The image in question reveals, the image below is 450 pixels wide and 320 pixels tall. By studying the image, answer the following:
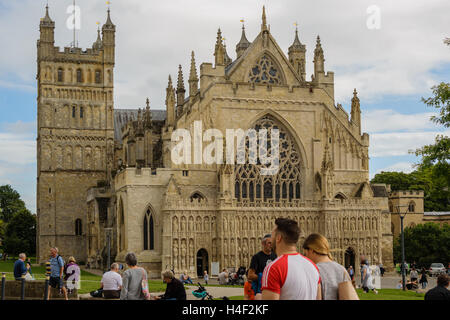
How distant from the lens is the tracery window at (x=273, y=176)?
46.8m

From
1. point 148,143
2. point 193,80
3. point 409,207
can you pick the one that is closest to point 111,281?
point 148,143

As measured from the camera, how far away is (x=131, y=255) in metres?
12.4

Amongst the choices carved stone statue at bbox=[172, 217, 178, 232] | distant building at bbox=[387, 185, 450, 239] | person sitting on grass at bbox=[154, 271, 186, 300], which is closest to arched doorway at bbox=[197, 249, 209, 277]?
carved stone statue at bbox=[172, 217, 178, 232]

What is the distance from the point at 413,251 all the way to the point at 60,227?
34.6 metres

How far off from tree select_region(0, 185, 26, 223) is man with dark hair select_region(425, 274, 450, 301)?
10704 centimetres

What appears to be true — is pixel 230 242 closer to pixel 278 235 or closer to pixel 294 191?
pixel 294 191

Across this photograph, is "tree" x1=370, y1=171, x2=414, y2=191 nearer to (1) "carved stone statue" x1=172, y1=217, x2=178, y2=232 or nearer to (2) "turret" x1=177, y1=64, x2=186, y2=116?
(2) "turret" x1=177, y1=64, x2=186, y2=116

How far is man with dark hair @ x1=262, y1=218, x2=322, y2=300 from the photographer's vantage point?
705 cm

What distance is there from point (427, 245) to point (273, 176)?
19.8m

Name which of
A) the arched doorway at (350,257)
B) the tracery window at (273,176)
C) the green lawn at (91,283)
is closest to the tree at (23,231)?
the green lawn at (91,283)

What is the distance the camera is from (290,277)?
278 inches

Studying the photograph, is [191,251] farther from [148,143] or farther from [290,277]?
[290,277]
